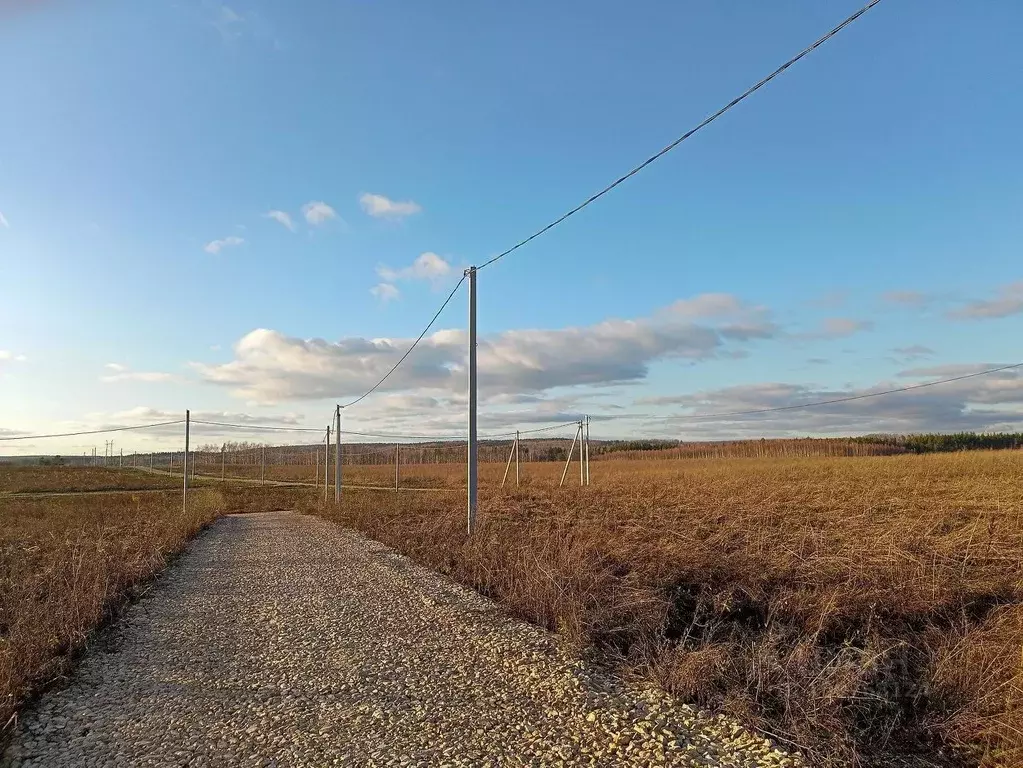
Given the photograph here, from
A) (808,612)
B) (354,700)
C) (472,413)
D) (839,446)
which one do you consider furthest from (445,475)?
(354,700)

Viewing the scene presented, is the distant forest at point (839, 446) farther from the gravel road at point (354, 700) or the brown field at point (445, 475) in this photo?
the gravel road at point (354, 700)

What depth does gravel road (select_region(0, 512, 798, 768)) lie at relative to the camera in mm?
3871

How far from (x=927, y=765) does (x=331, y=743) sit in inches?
141

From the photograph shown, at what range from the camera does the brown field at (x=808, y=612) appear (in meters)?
4.24

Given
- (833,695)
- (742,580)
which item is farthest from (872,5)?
(742,580)

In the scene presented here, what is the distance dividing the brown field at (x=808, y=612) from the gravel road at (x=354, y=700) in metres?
0.44

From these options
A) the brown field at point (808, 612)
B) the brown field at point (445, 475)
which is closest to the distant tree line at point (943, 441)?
the brown field at point (445, 475)

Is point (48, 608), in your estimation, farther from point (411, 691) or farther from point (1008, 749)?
point (1008, 749)

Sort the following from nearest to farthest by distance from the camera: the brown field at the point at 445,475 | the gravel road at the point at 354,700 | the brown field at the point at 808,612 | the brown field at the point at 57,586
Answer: the gravel road at the point at 354,700, the brown field at the point at 808,612, the brown field at the point at 57,586, the brown field at the point at 445,475

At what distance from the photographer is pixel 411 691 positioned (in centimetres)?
481

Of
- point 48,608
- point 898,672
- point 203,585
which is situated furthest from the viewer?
point 203,585

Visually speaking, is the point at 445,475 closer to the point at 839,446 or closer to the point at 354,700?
the point at 839,446

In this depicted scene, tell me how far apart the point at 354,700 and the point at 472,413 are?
24.1ft

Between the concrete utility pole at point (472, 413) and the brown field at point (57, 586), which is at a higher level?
the concrete utility pole at point (472, 413)
